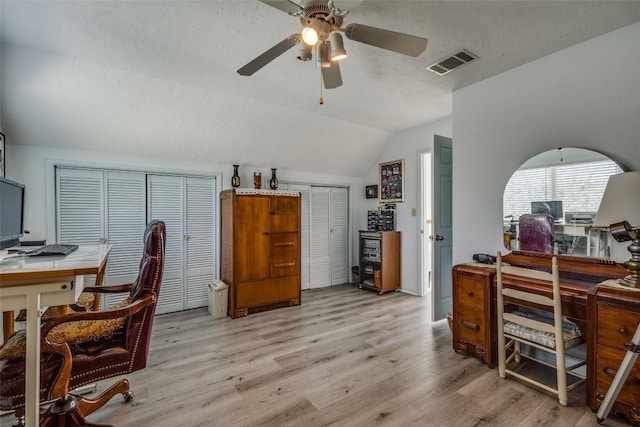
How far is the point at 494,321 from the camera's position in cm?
242

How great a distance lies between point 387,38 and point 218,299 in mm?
3238

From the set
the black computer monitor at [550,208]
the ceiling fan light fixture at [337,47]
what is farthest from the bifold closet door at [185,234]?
the black computer monitor at [550,208]

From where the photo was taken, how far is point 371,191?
5258mm

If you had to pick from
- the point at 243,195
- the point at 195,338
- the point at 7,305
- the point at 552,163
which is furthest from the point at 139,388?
the point at 552,163

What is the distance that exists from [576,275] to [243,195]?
333 cm

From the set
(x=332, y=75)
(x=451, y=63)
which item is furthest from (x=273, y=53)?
(x=451, y=63)

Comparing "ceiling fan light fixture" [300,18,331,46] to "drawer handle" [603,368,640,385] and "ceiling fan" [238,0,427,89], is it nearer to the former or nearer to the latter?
"ceiling fan" [238,0,427,89]

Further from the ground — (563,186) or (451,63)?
(451,63)

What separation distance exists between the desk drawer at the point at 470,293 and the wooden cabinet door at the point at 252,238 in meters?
2.29

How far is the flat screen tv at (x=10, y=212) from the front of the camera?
1596 mm

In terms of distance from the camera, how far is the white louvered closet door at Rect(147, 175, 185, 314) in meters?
3.68

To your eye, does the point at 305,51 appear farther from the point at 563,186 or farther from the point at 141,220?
the point at 141,220

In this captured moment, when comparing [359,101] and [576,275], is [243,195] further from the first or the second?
[576,275]

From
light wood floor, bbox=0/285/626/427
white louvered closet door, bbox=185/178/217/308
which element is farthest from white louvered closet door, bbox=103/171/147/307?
light wood floor, bbox=0/285/626/427
